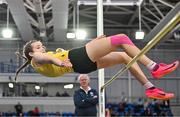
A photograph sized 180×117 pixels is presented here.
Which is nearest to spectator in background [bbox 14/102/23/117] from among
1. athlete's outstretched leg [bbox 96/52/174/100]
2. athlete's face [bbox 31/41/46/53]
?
athlete's face [bbox 31/41/46/53]

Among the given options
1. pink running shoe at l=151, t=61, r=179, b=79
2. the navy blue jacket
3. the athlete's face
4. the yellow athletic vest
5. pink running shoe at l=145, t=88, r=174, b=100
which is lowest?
the navy blue jacket

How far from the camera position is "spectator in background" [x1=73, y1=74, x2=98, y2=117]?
5672mm

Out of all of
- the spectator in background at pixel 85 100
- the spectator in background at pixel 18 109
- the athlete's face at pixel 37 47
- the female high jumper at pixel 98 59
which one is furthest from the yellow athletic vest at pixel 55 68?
the spectator in background at pixel 18 109

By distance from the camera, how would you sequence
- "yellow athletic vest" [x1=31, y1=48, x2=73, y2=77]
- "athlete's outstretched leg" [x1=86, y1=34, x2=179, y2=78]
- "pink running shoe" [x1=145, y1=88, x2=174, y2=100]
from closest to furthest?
"pink running shoe" [x1=145, y1=88, x2=174, y2=100] < "athlete's outstretched leg" [x1=86, y1=34, x2=179, y2=78] < "yellow athletic vest" [x1=31, y1=48, x2=73, y2=77]

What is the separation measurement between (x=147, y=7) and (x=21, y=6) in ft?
23.1

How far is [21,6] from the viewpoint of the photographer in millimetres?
12617

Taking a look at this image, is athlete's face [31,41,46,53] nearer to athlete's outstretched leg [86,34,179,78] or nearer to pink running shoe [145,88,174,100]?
athlete's outstretched leg [86,34,179,78]

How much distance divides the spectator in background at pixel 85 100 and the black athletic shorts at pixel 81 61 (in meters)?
1.51

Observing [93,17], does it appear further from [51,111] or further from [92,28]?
[51,111]

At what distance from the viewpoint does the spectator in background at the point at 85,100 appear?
5672 mm

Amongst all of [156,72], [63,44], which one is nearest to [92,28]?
[63,44]

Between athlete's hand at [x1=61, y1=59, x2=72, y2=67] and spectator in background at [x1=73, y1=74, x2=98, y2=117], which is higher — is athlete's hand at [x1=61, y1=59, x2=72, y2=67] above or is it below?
above

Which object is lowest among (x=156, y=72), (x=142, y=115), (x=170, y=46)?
(x=142, y=115)

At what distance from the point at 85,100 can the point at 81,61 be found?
5.54 ft
